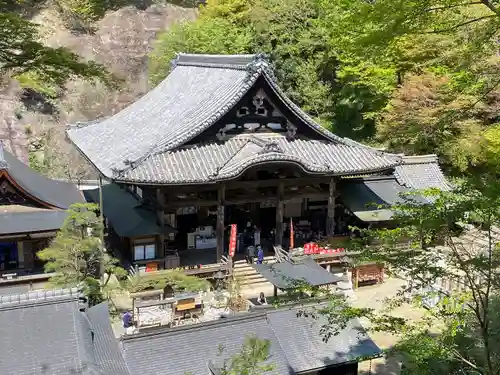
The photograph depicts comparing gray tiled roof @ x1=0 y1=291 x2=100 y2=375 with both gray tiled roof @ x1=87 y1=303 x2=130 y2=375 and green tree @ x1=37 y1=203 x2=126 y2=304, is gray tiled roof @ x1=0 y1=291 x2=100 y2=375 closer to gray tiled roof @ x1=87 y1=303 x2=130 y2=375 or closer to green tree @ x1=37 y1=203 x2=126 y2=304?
gray tiled roof @ x1=87 y1=303 x2=130 y2=375

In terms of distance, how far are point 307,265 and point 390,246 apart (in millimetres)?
8890

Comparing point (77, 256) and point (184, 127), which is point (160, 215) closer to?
point (184, 127)

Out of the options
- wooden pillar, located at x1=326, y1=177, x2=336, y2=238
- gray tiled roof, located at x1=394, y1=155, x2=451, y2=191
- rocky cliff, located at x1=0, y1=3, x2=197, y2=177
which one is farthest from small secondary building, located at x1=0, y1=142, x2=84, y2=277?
rocky cliff, located at x1=0, y1=3, x2=197, y2=177

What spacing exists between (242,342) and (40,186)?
438 inches

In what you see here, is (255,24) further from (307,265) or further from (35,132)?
(307,265)

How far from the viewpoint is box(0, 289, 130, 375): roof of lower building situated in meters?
7.98

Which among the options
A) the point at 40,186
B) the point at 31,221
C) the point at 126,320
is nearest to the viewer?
the point at 126,320

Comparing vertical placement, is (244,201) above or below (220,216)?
above

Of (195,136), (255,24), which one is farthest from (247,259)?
(255,24)

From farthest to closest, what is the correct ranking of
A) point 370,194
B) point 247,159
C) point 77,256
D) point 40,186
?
point 370,194 < point 40,186 < point 247,159 < point 77,256

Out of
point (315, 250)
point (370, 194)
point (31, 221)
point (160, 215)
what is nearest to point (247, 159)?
point (160, 215)

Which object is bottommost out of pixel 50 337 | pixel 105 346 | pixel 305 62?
pixel 105 346

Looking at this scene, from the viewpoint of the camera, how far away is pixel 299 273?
609 inches

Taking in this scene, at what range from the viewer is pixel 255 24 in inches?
1459
